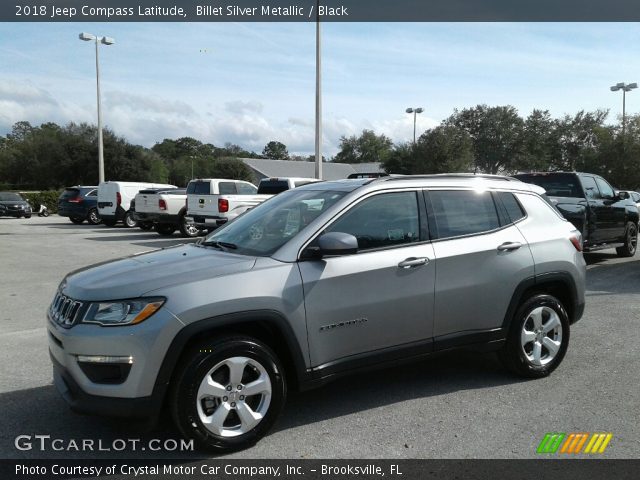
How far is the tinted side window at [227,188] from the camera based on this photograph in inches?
705

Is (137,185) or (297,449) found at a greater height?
(137,185)

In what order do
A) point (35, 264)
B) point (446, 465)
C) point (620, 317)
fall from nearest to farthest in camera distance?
point (446, 465) < point (620, 317) < point (35, 264)

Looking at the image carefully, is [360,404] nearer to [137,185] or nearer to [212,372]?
[212,372]

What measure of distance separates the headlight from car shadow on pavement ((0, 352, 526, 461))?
0.63 m

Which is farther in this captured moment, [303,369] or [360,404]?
[360,404]

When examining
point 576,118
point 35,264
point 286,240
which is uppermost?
point 576,118

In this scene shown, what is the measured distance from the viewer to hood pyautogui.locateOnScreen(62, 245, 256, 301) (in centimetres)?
363

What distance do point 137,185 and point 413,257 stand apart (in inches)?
848

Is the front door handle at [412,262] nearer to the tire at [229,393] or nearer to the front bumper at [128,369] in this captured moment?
the tire at [229,393]

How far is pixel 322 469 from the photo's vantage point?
3541 mm

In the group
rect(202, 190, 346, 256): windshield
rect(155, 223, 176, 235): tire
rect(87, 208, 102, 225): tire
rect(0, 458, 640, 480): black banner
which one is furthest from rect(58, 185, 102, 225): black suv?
rect(0, 458, 640, 480): black banner

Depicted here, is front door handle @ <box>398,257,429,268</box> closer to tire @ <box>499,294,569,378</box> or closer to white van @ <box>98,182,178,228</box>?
tire @ <box>499,294,569,378</box>

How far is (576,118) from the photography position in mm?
69688

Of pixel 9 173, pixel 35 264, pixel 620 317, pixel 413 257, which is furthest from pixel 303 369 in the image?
pixel 9 173
